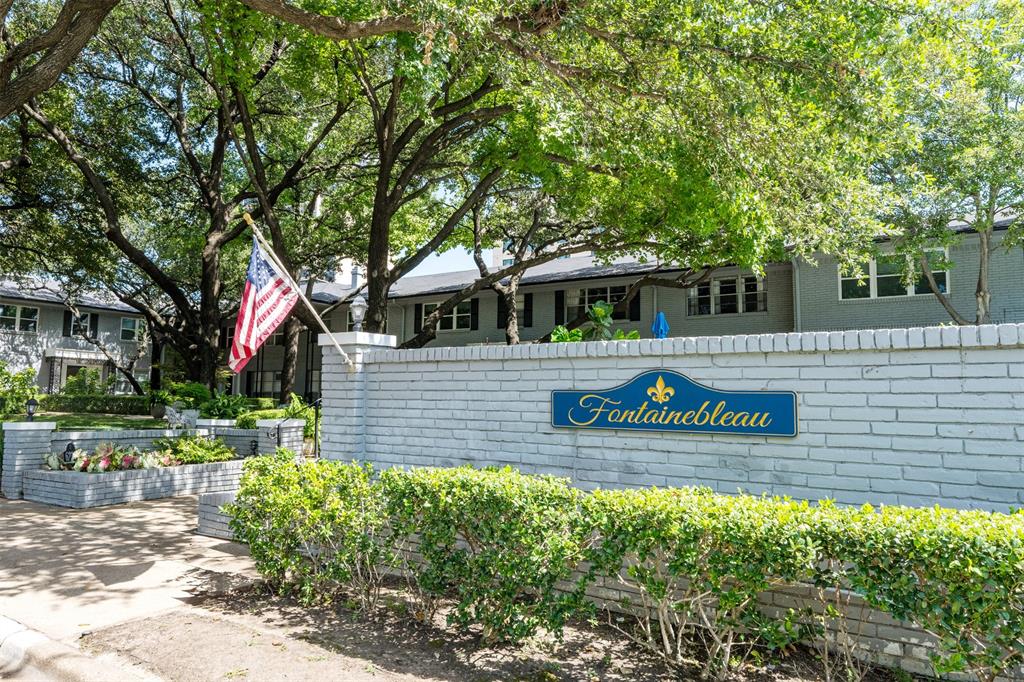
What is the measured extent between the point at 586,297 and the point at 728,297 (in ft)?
16.9

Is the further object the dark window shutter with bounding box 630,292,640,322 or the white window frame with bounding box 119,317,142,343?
the white window frame with bounding box 119,317,142,343

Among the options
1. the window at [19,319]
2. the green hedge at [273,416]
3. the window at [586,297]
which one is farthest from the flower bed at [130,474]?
the window at [19,319]

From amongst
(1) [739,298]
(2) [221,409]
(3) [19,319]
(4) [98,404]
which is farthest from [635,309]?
(3) [19,319]

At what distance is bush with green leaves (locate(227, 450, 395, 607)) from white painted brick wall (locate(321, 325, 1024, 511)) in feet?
4.51

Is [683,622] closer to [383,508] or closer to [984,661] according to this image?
[984,661]

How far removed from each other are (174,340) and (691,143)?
80.7 feet

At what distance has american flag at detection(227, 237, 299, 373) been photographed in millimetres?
6746

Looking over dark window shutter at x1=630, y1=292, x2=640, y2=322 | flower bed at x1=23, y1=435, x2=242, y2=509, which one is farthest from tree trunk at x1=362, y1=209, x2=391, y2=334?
dark window shutter at x1=630, y1=292, x2=640, y2=322

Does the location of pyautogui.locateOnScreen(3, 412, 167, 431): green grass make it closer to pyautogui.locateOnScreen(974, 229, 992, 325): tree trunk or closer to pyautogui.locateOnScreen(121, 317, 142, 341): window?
pyautogui.locateOnScreen(121, 317, 142, 341): window

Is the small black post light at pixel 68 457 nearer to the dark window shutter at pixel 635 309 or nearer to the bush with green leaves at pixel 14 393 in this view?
the bush with green leaves at pixel 14 393

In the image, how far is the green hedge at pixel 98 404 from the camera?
87.8 feet

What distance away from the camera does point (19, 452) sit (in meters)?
10.5

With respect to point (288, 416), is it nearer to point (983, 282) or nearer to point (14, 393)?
point (14, 393)

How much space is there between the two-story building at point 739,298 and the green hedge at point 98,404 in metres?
Answer: 8.38
